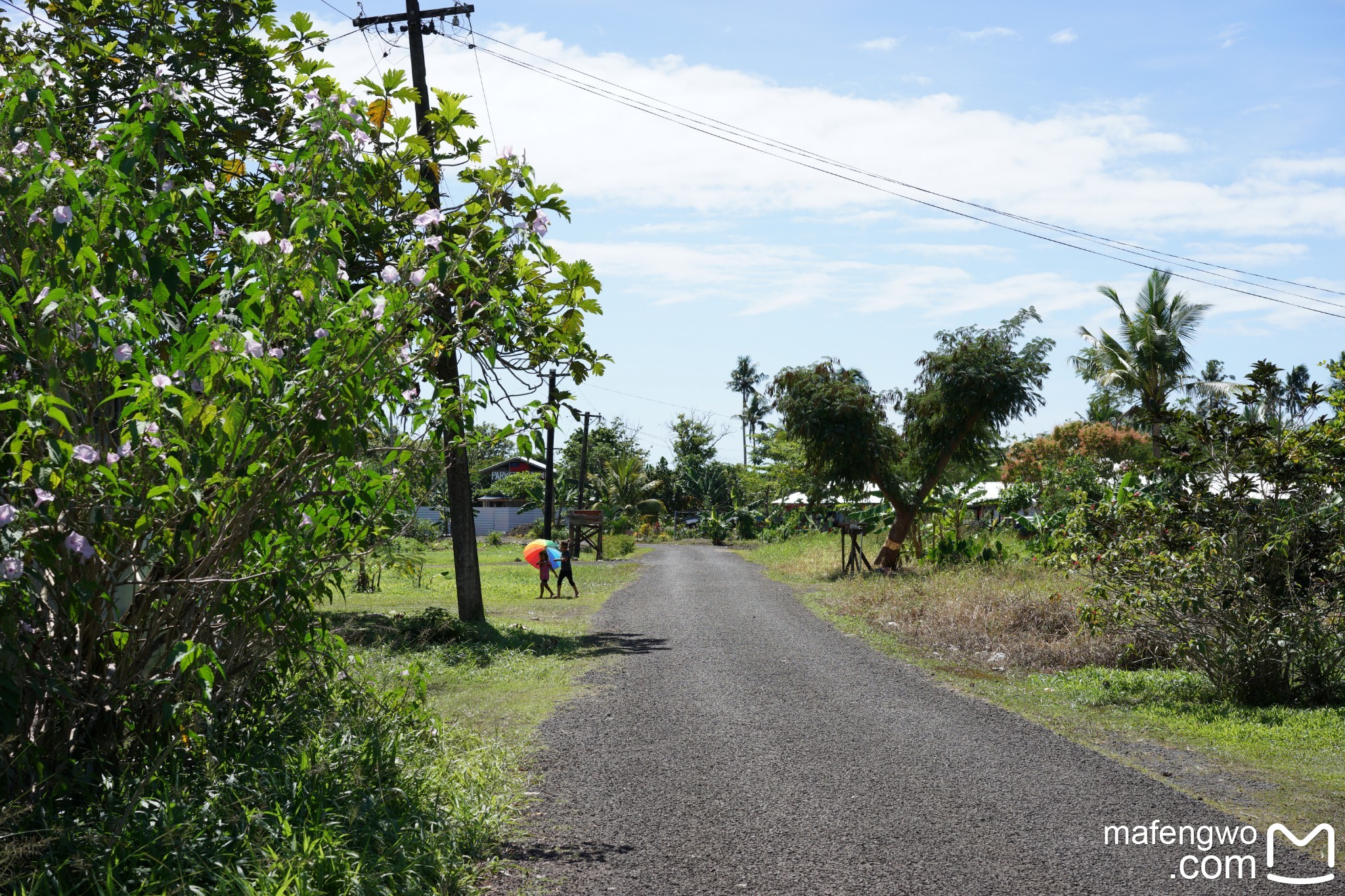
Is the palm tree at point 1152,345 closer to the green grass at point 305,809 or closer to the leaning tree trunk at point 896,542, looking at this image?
the leaning tree trunk at point 896,542

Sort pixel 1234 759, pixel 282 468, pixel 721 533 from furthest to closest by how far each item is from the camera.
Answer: pixel 721 533 < pixel 1234 759 < pixel 282 468

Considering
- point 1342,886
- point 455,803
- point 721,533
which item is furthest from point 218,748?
point 721,533

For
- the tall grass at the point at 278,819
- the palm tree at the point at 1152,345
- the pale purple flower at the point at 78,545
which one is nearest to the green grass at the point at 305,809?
the tall grass at the point at 278,819

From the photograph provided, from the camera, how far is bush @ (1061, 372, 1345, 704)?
28.3 feet

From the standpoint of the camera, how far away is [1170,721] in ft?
27.2

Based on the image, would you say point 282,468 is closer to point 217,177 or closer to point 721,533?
point 217,177

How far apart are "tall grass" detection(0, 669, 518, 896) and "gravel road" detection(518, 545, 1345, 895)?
0.51 meters

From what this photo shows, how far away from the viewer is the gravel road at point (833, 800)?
477 centimetres

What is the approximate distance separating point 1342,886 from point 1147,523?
5.42m

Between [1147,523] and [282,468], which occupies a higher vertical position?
[282,468]

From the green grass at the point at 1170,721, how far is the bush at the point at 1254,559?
43 centimetres

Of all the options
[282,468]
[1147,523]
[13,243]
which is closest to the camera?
[13,243]

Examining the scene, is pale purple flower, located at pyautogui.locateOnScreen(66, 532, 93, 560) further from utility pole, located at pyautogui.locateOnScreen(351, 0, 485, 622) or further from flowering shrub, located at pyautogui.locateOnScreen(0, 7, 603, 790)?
utility pole, located at pyautogui.locateOnScreen(351, 0, 485, 622)

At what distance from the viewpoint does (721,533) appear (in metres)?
56.8
